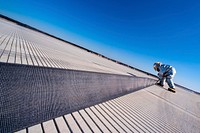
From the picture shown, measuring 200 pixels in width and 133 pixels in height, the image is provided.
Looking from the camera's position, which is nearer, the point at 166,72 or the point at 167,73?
the point at 167,73

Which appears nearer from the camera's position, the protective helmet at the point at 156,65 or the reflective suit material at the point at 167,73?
the reflective suit material at the point at 167,73

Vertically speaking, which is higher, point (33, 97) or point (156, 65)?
point (156, 65)

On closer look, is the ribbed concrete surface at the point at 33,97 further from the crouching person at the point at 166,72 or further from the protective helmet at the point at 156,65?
the protective helmet at the point at 156,65

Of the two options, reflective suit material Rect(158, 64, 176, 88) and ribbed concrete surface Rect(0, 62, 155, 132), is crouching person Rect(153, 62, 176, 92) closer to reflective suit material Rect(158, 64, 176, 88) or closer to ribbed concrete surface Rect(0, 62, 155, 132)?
reflective suit material Rect(158, 64, 176, 88)

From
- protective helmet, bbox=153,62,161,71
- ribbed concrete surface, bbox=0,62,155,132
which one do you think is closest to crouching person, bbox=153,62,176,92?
protective helmet, bbox=153,62,161,71

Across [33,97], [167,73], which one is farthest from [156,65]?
[33,97]

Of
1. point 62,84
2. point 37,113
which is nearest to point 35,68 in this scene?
point 62,84

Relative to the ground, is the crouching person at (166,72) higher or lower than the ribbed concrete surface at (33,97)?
higher

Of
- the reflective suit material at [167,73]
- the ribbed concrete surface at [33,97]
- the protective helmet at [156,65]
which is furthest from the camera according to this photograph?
the protective helmet at [156,65]

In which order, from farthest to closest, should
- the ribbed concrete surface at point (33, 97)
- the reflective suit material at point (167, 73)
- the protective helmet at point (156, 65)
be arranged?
the protective helmet at point (156, 65) < the reflective suit material at point (167, 73) < the ribbed concrete surface at point (33, 97)

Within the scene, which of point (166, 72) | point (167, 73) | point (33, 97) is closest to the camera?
point (33, 97)

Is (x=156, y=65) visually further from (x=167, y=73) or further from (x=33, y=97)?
(x=33, y=97)

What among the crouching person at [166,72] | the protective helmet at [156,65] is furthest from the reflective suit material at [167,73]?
the protective helmet at [156,65]

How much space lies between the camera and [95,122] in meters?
2.19
